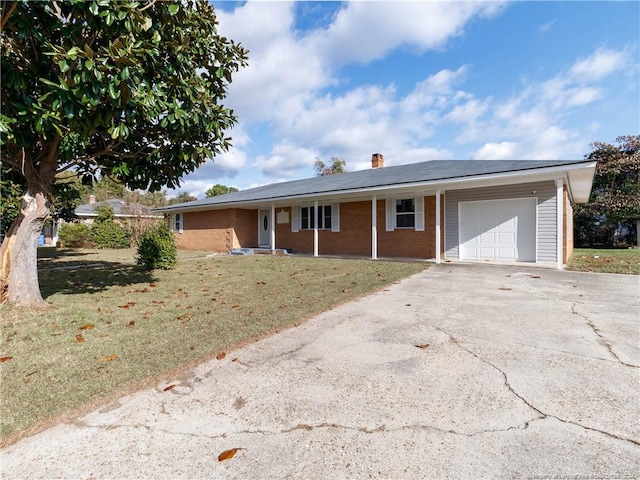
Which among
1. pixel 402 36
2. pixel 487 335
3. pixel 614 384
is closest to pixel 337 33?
pixel 402 36

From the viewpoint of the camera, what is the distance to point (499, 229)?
38.7 feet

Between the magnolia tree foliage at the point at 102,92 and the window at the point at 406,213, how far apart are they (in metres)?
9.01

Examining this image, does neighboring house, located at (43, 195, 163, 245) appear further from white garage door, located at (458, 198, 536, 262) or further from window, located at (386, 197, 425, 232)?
white garage door, located at (458, 198, 536, 262)

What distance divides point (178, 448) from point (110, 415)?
0.76 metres

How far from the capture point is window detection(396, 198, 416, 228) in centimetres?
1327

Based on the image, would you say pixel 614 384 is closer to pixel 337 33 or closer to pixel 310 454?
pixel 310 454

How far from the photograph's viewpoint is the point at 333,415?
2340 mm

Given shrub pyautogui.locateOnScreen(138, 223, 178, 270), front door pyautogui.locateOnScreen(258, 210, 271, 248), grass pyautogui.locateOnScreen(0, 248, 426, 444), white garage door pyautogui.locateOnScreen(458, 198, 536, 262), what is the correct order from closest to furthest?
grass pyautogui.locateOnScreen(0, 248, 426, 444), shrub pyautogui.locateOnScreen(138, 223, 178, 270), white garage door pyautogui.locateOnScreen(458, 198, 536, 262), front door pyautogui.locateOnScreen(258, 210, 271, 248)

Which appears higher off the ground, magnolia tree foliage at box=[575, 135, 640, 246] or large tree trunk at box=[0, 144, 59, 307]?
magnolia tree foliage at box=[575, 135, 640, 246]

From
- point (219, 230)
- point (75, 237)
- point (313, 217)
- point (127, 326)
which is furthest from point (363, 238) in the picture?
point (75, 237)

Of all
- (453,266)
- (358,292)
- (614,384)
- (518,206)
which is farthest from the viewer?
(518,206)

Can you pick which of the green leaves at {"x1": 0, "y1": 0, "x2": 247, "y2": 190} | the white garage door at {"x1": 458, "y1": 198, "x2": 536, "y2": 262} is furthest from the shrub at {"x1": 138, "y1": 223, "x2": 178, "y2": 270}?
the white garage door at {"x1": 458, "y1": 198, "x2": 536, "y2": 262}

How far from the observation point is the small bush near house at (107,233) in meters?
22.0

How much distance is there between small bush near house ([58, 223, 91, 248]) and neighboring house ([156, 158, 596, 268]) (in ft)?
37.6
